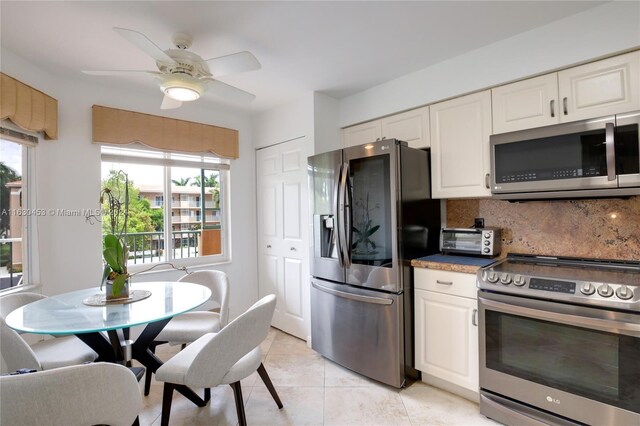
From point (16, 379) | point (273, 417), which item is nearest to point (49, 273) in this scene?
point (16, 379)

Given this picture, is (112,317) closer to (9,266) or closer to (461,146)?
(9,266)

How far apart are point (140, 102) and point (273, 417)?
2831 millimetres

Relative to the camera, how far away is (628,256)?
181cm

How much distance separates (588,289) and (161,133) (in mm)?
3343

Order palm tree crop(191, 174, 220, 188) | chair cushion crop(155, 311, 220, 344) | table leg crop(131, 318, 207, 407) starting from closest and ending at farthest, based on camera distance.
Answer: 1. table leg crop(131, 318, 207, 407)
2. chair cushion crop(155, 311, 220, 344)
3. palm tree crop(191, 174, 220, 188)

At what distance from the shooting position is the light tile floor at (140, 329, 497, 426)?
1.85 meters

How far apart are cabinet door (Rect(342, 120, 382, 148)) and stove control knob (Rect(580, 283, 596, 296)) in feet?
5.84

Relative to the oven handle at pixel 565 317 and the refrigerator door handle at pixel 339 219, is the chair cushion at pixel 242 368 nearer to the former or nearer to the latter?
the refrigerator door handle at pixel 339 219

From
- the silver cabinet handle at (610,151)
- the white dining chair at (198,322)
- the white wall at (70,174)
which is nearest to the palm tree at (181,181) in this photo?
the white wall at (70,174)

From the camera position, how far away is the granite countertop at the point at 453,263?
6.36ft

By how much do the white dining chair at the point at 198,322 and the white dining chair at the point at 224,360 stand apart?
1.39 feet

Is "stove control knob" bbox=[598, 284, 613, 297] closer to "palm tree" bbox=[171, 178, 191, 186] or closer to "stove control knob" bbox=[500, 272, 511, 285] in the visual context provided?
"stove control knob" bbox=[500, 272, 511, 285]

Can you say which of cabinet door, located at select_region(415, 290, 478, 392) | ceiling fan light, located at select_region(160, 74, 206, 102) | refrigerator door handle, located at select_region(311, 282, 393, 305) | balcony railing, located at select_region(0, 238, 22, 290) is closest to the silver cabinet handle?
cabinet door, located at select_region(415, 290, 478, 392)

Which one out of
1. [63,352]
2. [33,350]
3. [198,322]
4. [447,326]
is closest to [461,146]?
[447,326]
